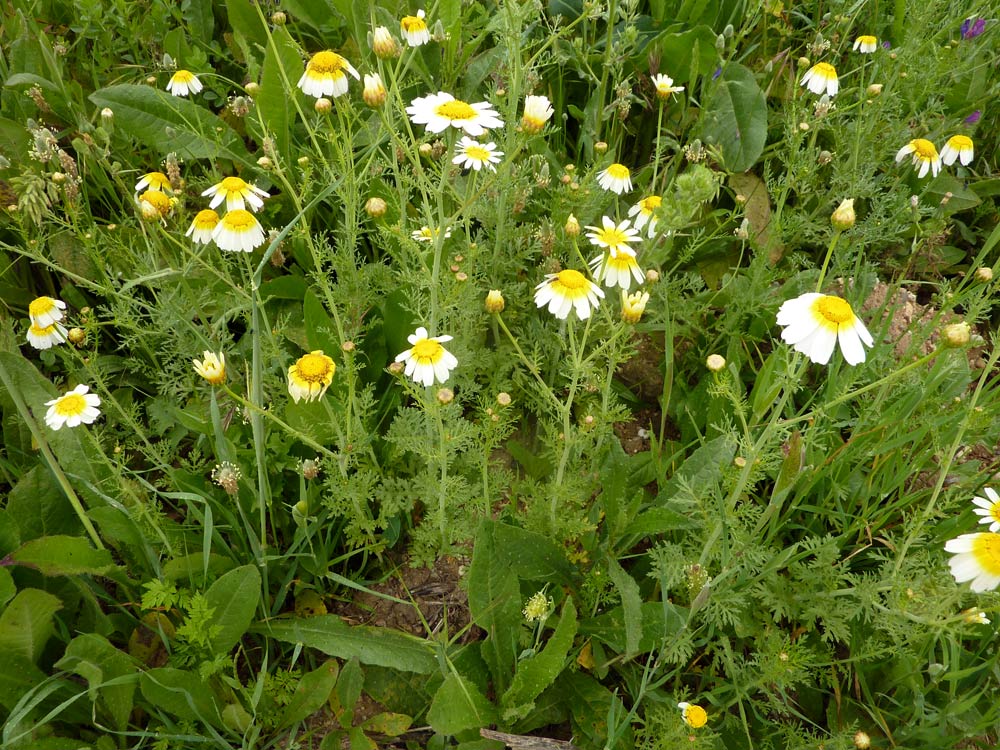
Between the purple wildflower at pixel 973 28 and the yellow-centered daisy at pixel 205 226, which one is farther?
the purple wildflower at pixel 973 28

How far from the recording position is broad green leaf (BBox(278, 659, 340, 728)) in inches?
61.8

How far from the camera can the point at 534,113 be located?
136 centimetres

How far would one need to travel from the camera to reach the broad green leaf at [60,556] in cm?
155

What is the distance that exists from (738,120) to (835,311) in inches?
67.8

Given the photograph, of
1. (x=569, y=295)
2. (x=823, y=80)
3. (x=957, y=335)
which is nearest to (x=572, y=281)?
(x=569, y=295)

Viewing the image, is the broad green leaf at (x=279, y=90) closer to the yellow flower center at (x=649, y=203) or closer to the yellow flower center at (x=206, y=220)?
the yellow flower center at (x=206, y=220)

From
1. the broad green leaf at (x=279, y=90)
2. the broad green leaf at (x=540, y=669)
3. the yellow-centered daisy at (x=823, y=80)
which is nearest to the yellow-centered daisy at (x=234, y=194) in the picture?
the broad green leaf at (x=279, y=90)

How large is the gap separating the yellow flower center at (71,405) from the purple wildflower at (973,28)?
3.26m

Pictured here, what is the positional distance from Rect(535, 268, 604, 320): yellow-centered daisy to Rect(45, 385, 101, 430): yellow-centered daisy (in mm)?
1080

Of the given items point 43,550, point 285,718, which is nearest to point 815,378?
point 285,718

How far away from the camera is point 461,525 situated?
1.76 m

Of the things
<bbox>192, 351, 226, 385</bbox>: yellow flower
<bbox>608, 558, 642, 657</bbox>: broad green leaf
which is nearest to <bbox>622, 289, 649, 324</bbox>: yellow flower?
<bbox>608, 558, 642, 657</bbox>: broad green leaf

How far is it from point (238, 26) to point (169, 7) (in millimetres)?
336

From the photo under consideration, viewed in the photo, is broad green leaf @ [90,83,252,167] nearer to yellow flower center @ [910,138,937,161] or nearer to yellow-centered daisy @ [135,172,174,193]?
yellow-centered daisy @ [135,172,174,193]
